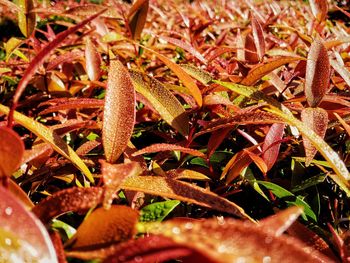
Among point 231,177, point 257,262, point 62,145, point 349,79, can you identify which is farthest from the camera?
point 349,79

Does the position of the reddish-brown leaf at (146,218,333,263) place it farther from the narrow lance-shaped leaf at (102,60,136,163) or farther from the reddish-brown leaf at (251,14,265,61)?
the reddish-brown leaf at (251,14,265,61)

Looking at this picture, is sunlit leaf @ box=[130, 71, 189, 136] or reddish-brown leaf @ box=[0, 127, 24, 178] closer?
reddish-brown leaf @ box=[0, 127, 24, 178]

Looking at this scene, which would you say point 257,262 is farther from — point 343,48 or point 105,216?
point 343,48

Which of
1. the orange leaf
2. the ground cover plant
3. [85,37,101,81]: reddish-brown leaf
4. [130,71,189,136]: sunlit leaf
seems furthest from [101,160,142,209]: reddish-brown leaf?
[85,37,101,81]: reddish-brown leaf

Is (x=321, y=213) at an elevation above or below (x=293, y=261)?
below

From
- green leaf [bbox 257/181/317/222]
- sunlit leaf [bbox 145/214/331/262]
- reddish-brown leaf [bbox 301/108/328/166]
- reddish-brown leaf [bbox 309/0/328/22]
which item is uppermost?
sunlit leaf [bbox 145/214/331/262]

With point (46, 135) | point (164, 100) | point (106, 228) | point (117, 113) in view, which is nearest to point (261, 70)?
point (164, 100)

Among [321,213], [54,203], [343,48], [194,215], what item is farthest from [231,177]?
[343,48]

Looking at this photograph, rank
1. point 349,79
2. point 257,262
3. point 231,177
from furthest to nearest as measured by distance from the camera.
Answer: point 349,79 → point 231,177 → point 257,262
